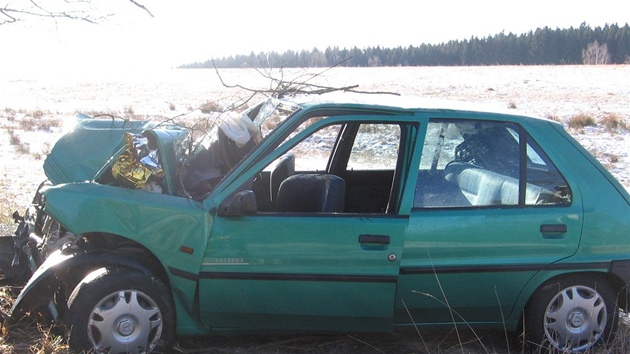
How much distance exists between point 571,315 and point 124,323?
272cm

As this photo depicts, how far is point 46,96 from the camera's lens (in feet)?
128

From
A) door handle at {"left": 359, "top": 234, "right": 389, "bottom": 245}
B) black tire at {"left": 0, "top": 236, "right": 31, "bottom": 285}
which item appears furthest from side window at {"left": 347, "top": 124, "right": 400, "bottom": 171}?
black tire at {"left": 0, "top": 236, "right": 31, "bottom": 285}

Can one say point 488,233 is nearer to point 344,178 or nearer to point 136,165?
point 344,178

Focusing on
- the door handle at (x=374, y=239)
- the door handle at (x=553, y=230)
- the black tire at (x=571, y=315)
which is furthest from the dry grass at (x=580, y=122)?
the door handle at (x=374, y=239)

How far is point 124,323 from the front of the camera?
3770 millimetres

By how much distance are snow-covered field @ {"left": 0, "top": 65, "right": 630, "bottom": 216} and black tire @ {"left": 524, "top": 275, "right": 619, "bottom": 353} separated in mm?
2452

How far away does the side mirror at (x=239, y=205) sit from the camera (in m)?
3.72

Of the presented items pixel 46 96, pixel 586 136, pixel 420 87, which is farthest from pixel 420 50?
pixel 586 136

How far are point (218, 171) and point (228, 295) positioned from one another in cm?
89

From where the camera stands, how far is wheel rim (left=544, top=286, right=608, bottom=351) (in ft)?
13.6

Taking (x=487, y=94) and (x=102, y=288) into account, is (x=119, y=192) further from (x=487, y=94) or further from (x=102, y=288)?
(x=487, y=94)

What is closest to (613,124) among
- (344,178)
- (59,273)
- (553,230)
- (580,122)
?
(580,122)

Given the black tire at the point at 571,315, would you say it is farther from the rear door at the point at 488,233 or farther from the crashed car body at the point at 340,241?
the rear door at the point at 488,233

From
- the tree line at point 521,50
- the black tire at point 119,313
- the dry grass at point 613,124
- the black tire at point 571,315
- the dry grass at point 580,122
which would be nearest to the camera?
the black tire at point 119,313
